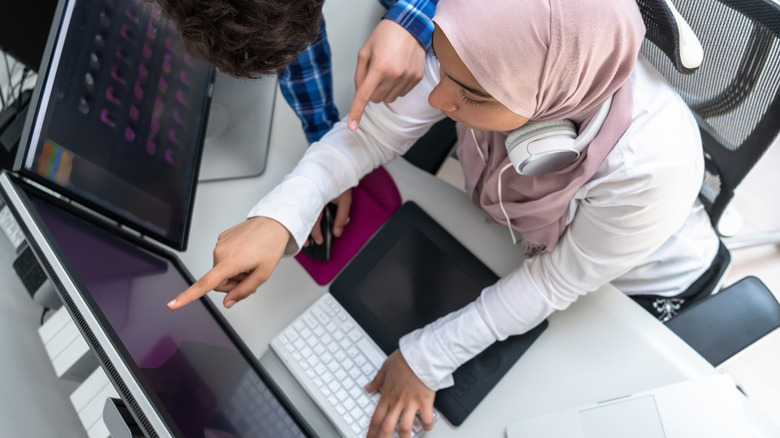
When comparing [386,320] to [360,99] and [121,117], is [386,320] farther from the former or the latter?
[121,117]

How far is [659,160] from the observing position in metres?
0.60

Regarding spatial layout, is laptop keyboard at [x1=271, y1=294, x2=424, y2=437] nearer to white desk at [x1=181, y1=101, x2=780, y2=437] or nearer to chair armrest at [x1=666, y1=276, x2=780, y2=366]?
white desk at [x1=181, y1=101, x2=780, y2=437]

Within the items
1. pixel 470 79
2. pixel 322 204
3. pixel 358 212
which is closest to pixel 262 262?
pixel 322 204

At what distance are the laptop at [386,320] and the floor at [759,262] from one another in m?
0.61

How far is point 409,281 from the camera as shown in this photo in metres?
0.82

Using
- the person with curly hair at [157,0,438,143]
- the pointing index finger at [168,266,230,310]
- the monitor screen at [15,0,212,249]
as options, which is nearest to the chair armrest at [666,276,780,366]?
the person with curly hair at [157,0,438,143]

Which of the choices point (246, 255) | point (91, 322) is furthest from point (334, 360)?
point (91, 322)

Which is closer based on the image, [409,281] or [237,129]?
[409,281]

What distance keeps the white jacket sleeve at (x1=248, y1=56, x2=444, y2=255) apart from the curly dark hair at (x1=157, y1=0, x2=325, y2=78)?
0.63ft

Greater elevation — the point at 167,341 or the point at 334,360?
the point at 167,341

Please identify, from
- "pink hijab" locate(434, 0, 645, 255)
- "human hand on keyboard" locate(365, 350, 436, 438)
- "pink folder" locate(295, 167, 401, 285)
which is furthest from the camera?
"pink folder" locate(295, 167, 401, 285)

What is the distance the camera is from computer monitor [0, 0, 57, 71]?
73cm

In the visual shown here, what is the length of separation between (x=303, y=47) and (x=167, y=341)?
423 millimetres

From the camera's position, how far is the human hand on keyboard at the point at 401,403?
2.36ft
